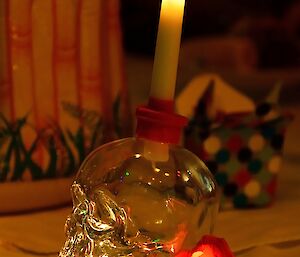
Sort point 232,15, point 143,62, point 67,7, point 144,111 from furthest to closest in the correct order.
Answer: point 232,15
point 143,62
point 67,7
point 144,111

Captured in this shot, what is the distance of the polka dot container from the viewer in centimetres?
54

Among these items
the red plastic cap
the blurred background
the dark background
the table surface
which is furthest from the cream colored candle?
the dark background

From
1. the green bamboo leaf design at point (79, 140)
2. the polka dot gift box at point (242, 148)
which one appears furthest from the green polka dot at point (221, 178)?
the green bamboo leaf design at point (79, 140)

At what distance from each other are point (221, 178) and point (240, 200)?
25 millimetres

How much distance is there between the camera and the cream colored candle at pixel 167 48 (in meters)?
0.36

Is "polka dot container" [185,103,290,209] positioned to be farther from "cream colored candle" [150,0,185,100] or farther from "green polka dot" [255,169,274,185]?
"cream colored candle" [150,0,185,100]

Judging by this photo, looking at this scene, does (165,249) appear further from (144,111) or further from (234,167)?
(234,167)

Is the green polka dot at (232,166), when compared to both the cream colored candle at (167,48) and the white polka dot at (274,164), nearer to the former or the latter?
the white polka dot at (274,164)

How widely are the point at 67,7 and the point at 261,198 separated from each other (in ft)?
0.69

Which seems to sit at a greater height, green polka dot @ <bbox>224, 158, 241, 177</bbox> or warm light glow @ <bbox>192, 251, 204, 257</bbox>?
warm light glow @ <bbox>192, 251, 204, 257</bbox>

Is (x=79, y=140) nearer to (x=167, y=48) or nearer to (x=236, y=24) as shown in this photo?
(x=167, y=48)

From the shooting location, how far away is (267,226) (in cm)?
52

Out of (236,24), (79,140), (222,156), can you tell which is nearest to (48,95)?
(79,140)

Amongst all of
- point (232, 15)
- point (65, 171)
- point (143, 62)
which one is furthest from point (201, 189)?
point (232, 15)
